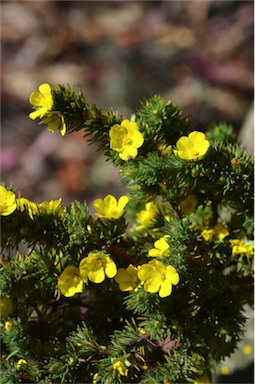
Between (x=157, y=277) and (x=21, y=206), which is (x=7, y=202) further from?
(x=157, y=277)

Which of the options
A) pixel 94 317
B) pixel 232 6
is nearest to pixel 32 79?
pixel 232 6

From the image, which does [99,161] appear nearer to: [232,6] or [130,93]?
[130,93]

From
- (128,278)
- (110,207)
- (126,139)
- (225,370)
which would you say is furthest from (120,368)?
(225,370)

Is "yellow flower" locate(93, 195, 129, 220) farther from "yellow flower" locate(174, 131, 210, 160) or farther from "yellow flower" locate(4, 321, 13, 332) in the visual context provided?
"yellow flower" locate(4, 321, 13, 332)

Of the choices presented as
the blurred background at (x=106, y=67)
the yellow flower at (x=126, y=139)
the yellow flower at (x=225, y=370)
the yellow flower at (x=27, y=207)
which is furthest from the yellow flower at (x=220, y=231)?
the blurred background at (x=106, y=67)

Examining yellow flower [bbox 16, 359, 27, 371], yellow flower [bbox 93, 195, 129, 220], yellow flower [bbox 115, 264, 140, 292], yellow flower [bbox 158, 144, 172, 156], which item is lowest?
yellow flower [bbox 16, 359, 27, 371]

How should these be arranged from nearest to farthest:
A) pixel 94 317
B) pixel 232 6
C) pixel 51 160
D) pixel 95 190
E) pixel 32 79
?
pixel 94 317 < pixel 95 190 < pixel 51 160 < pixel 32 79 < pixel 232 6

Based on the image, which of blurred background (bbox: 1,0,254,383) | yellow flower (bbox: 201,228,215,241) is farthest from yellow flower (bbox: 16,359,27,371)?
blurred background (bbox: 1,0,254,383)
